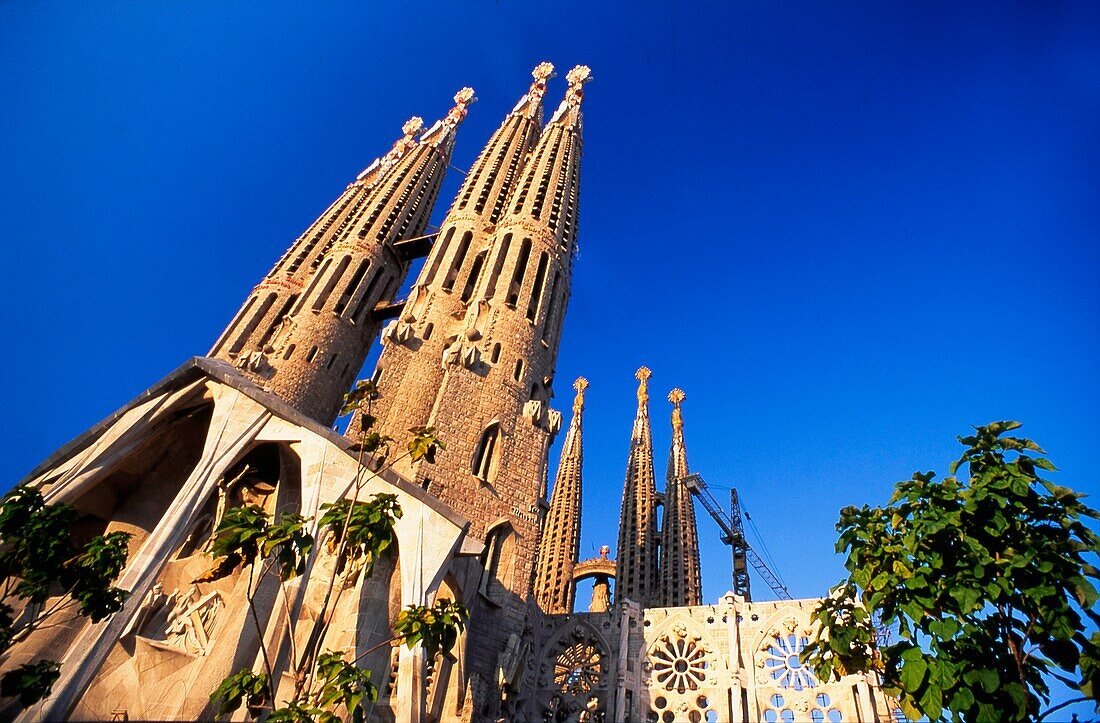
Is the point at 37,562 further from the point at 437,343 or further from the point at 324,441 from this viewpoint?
the point at 437,343

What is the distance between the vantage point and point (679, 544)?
149ft

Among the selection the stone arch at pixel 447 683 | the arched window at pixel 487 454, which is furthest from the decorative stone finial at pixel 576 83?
the stone arch at pixel 447 683

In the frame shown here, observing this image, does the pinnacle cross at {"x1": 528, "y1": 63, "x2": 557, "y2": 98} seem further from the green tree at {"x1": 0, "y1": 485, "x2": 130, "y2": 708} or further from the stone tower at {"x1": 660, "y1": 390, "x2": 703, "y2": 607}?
the green tree at {"x1": 0, "y1": 485, "x2": 130, "y2": 708}

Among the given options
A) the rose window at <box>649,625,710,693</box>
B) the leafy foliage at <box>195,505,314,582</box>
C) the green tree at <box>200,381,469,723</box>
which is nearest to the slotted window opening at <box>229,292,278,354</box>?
the green tree at <box>200,381,469,723</box>

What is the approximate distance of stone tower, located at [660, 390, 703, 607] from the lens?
43250mm

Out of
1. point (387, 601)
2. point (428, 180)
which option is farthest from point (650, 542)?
point (387, 601)

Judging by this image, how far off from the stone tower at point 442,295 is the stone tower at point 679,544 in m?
26.5

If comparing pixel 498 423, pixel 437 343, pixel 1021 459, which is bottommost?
pixel 1021 459

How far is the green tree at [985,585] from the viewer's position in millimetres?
7727

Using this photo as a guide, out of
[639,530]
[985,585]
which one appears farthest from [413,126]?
[985,585]

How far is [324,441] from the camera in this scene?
559 inches

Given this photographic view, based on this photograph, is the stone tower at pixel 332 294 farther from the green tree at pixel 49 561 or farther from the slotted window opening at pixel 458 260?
the green tree at pixel 49 561

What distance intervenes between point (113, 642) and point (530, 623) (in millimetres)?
10014

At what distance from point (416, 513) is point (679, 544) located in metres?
35.3
